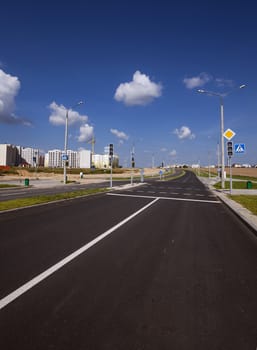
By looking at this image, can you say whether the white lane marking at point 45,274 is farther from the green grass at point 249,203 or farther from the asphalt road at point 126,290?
the green grass at point 249,203

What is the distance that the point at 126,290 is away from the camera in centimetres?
393

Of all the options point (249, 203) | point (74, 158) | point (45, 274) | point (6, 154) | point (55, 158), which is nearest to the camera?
point (45, 274)

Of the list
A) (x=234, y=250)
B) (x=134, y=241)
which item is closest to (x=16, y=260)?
(x=134, y=241)

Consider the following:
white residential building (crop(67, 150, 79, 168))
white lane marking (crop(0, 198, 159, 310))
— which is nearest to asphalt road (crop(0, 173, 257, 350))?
white lane marking (crop(0, 198, 159, 310))

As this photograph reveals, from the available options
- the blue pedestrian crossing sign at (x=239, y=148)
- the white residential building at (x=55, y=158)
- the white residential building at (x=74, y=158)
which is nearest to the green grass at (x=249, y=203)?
the blue pedestrian crossing sign at (x=239, y=148)

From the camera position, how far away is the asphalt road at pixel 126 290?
280 cm

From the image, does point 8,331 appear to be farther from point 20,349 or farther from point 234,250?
point 234,250

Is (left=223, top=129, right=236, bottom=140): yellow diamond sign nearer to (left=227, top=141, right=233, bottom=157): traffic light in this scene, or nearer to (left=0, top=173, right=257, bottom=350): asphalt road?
(left=227, top=141, right=233, bottom=157): traffic light

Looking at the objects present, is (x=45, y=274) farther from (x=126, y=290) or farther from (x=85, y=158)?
(x=85, y=158)

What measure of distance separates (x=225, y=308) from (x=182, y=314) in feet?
2.05

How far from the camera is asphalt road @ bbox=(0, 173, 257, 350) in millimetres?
2797

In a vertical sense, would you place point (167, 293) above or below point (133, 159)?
below

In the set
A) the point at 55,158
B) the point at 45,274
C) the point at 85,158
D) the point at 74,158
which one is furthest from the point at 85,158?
the point at 45,274

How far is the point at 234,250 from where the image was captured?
6.15 m
